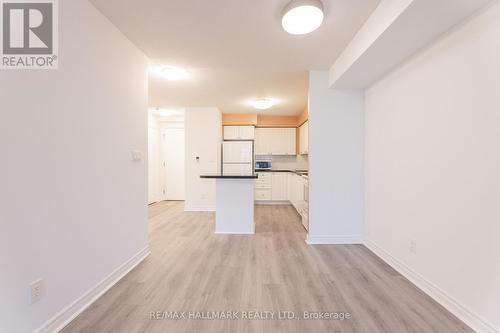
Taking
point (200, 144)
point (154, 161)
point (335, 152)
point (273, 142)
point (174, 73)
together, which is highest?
point (174, 73)

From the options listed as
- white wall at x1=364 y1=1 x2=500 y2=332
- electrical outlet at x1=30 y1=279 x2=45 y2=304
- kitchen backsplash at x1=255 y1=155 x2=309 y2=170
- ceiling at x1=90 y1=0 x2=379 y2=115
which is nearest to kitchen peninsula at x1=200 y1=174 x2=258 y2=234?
ceiling at x1=90 y1=0 x2=379 y2=115

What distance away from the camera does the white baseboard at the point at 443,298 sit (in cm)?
154

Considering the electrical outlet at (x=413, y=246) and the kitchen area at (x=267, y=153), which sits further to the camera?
the kitchen area at (x=267, y=153)

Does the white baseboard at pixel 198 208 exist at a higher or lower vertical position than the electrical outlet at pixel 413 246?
lower

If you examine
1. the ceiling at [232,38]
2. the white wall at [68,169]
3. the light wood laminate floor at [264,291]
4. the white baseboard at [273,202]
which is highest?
the ceiling at [232,38]

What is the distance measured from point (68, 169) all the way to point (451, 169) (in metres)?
3.00

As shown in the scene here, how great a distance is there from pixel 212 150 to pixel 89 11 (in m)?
3.94

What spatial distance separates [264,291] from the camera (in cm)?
207

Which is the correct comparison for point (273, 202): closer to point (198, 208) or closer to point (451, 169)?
point (198, 208)

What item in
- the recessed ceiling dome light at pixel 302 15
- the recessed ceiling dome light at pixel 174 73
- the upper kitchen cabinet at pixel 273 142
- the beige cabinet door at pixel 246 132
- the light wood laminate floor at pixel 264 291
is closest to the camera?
the light wood laminate floor at pixel 264 291

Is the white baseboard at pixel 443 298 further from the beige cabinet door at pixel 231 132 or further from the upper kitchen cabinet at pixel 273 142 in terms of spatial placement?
the beige cabinet door at pixel 231 132

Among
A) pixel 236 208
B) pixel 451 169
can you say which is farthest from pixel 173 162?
pixel 451 169

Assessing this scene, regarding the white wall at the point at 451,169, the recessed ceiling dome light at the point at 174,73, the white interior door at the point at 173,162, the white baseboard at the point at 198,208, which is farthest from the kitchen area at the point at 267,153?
the white wall at the point at 451,169

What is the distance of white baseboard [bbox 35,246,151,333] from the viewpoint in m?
1.53
